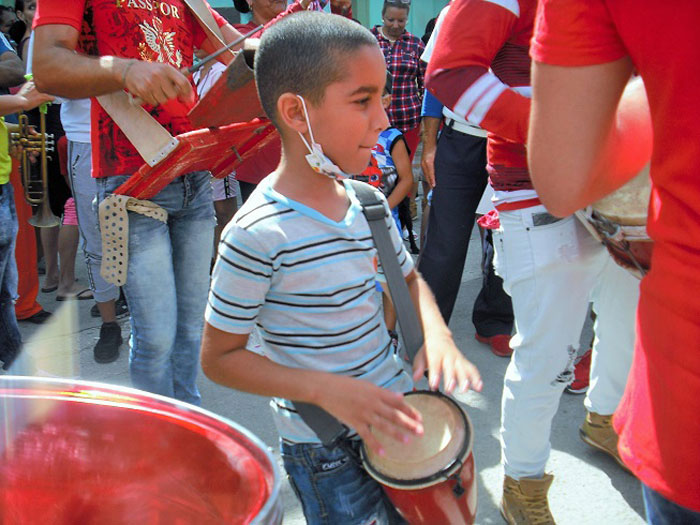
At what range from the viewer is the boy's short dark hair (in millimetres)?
1554

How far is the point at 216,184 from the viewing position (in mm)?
5062

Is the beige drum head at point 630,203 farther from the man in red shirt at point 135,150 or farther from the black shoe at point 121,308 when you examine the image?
the black shoe at point 121,308

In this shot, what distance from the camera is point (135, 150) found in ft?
7.57

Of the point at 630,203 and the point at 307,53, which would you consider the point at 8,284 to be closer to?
the point at 307,53

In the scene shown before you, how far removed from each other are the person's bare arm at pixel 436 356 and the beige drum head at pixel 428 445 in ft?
0.20

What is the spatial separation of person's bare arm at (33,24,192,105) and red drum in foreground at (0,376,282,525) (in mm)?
1133

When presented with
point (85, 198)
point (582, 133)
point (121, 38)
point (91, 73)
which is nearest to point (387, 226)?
point (582, 133)

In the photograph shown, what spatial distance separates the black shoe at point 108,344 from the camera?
4.08m

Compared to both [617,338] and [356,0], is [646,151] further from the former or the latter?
[356,0]

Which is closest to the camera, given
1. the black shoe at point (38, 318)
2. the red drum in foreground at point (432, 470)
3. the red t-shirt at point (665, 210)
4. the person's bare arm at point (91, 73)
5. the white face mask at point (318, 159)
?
the red t-shirt at point (665, 210)

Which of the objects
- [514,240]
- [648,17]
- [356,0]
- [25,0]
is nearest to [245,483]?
[648,17]

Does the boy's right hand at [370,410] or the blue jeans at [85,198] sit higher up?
the boy's right hand at [370,410]

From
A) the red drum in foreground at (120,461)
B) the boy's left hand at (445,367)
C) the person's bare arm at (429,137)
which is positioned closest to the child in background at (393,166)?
the person's bare arm at (429,137)

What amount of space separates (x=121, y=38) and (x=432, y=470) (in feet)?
5.45
